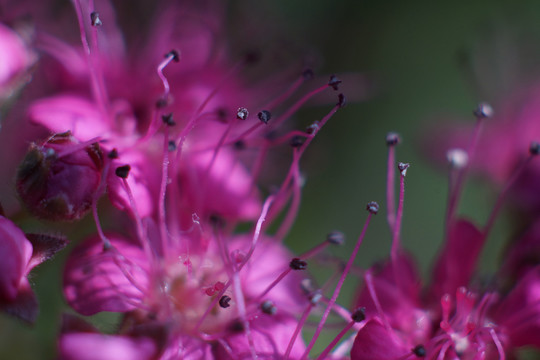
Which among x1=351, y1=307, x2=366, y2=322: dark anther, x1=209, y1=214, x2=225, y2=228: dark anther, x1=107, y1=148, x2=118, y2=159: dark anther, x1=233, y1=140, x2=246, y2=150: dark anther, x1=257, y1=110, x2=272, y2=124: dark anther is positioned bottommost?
x1=351, y1=307, x2=366, y2=322: dark anther

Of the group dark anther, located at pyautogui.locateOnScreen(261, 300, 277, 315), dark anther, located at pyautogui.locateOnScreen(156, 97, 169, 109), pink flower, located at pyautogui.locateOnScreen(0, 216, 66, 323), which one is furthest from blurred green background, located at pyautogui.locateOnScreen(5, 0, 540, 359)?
pink flower, located at pyautogui.locateOnScreen(0, 216, 66, 323)

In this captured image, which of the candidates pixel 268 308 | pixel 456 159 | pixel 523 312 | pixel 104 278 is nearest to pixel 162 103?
pixel 104 278

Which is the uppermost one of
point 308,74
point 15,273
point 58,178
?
point 308,74

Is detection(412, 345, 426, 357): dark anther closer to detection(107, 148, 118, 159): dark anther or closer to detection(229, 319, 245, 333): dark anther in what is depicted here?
detection(229, 319, 245, 333): dark anther

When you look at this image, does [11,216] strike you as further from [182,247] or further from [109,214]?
[182,247]

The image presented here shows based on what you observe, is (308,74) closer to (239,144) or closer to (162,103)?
(239,144)

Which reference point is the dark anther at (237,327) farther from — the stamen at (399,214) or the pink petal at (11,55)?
the pink petal at (11,55)

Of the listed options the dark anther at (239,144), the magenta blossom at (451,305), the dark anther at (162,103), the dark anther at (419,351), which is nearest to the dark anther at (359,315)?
the magenta blossom at (451,305)
